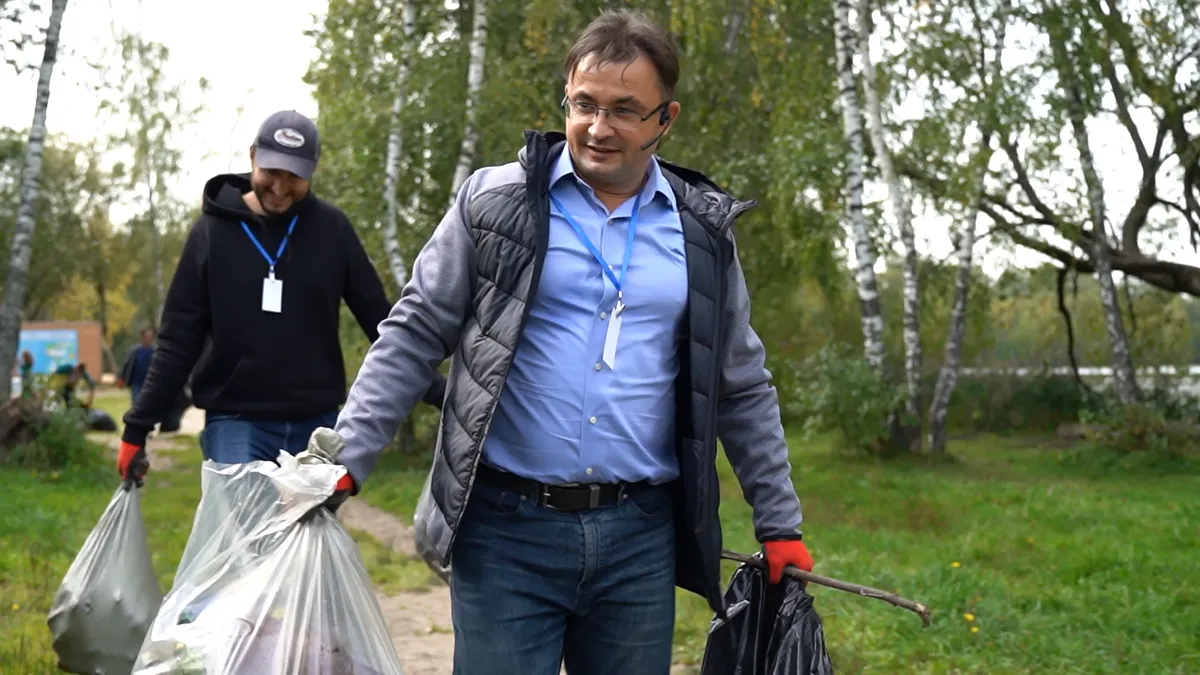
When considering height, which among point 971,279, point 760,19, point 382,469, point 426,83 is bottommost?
point 382,469

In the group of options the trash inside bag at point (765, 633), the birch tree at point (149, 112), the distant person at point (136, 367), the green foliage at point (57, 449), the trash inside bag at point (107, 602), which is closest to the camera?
the trash inside bag at point (765, 633)

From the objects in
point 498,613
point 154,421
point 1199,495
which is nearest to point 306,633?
point 498,613

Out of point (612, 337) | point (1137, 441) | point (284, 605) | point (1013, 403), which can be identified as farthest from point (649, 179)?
point (1013, 403)

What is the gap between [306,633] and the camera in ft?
8.70

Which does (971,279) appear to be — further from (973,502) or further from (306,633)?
(306,633)

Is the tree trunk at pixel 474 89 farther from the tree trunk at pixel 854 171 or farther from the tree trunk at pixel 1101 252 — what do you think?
the tree trunk at pixel 1101 252

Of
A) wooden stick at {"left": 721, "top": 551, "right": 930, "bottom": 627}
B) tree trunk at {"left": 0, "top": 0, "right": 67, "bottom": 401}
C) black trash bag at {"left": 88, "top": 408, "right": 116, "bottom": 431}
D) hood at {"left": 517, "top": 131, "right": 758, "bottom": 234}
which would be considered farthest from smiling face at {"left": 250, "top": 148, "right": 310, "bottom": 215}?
black trash bag at {"left": 88, "top": 408, "right": 116, "bottom": 431}

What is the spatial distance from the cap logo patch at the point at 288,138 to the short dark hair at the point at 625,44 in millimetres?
1646

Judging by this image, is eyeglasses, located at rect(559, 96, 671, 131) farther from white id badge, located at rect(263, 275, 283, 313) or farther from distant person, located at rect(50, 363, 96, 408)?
distant person, located at rect(50, 363, 96, 408)

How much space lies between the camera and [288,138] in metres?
4.09

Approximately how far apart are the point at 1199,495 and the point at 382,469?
8.47 metres

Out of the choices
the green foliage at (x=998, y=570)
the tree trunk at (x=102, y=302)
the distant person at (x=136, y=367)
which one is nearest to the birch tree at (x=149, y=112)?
the tree trunk at (x=102, y=302)

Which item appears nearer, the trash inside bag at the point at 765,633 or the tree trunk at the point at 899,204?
the trash inside bag at the point at 765,633

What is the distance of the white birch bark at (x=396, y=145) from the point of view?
1447cm
